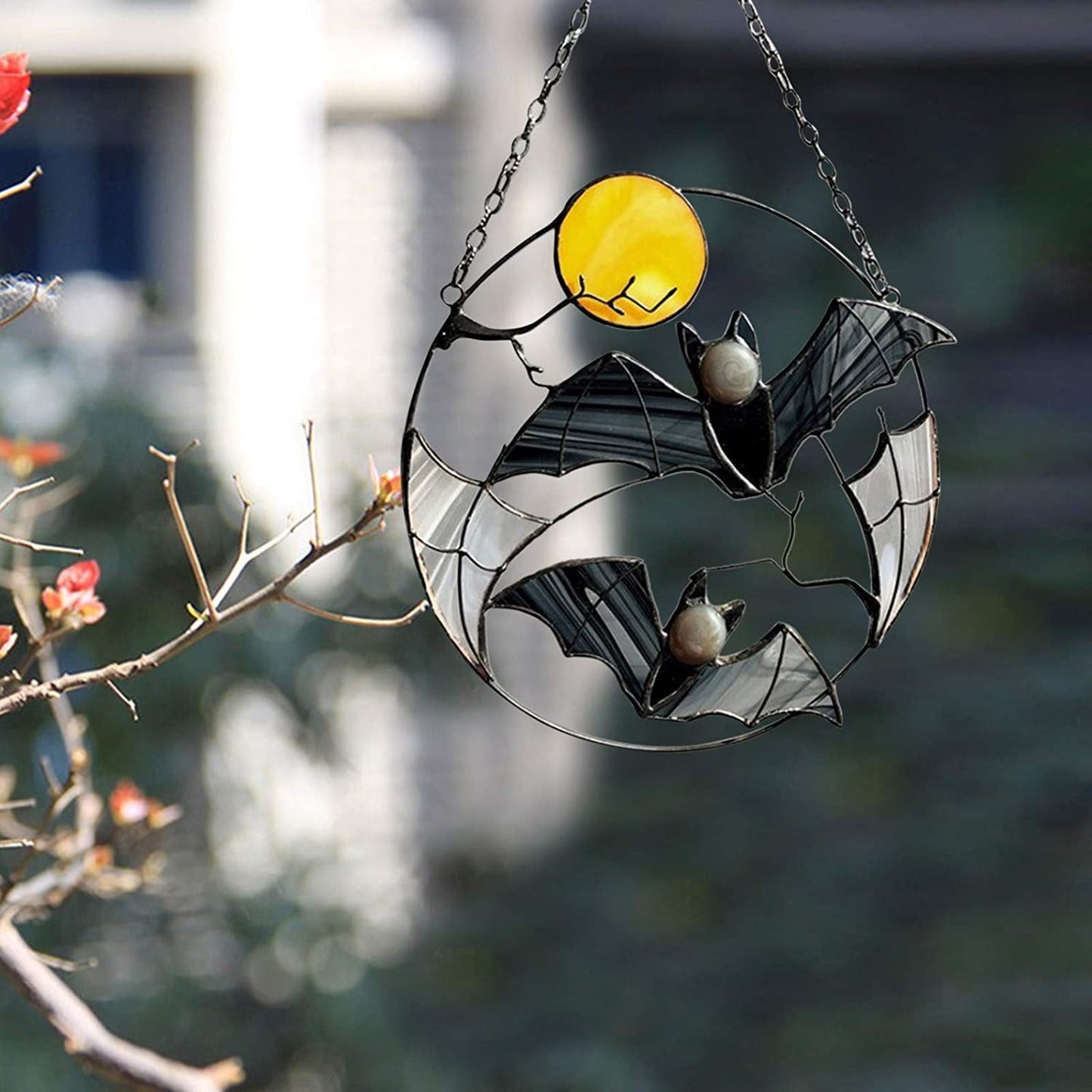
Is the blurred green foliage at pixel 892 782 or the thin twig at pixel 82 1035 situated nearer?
the thin twig at pixel 82 1035

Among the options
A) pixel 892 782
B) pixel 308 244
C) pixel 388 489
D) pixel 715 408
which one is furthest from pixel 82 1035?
pixel 892 782

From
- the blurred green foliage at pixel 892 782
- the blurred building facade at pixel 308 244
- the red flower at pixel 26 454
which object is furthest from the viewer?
the blurred green foliage at pixel 892 782

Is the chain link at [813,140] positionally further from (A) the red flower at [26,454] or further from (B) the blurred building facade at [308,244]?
(B) the blurred building facade at [308,244]

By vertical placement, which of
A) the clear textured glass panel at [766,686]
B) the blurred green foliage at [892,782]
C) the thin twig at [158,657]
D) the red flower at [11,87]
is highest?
the red flower at [11,87]

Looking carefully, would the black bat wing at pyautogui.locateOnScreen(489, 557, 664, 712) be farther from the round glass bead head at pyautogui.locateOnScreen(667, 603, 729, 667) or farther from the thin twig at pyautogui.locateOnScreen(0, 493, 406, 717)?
the thin twig at pyautogui.locateOnScreen(0, 493, 406, 717)

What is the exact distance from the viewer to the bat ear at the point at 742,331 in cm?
79

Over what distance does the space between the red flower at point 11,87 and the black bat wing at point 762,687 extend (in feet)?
1.37

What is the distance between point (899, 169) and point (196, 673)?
57.4 inches

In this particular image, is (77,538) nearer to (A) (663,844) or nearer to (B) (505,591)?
(A) (663,844)

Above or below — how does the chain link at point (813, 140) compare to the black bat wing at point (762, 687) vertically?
above

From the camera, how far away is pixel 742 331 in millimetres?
845

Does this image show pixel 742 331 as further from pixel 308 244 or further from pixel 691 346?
pixel 308 244

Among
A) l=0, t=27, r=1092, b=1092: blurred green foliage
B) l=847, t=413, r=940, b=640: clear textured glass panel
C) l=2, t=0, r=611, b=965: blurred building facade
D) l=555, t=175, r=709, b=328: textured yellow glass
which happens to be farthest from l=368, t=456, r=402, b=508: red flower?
l=0, t=27, r=1092, b=1092: blurred green foliage

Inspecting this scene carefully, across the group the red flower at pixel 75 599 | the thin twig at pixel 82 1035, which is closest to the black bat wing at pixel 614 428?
the red flower at pixel 75 599
